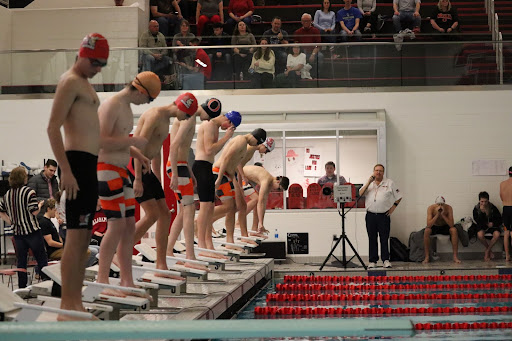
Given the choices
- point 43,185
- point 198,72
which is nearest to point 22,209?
point 43,185

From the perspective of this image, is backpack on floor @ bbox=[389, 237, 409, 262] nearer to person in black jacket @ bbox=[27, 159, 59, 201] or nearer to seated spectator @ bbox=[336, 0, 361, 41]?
seated spectator @ bbox=[336, 0, 361, 41]

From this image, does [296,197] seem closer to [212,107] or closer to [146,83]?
[212,107]

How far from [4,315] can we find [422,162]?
12379 mm

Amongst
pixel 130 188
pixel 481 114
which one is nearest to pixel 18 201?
pixel 130 188

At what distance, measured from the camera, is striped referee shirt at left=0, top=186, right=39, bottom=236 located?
373 inches

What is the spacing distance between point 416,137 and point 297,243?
3.28 metres

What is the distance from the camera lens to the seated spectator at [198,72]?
15672 mm

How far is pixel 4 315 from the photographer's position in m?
4.96

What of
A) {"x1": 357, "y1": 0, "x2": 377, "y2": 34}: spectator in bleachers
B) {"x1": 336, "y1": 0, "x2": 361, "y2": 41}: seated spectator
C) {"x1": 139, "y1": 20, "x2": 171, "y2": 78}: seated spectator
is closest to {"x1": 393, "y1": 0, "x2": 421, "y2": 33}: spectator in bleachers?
{"x1": 357, "y1": 0, "x2": 377, "y2": 34}: spectator in bleachers

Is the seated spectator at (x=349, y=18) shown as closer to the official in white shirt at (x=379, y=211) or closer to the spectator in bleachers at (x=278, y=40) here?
the spectator in bleachers at (x=278, y=40)

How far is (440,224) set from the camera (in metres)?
15.4

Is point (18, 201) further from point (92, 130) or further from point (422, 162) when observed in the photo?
point (422, 162)

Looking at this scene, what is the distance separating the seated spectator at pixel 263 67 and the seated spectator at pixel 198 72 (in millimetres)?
876

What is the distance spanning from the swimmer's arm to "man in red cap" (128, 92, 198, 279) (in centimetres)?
177
